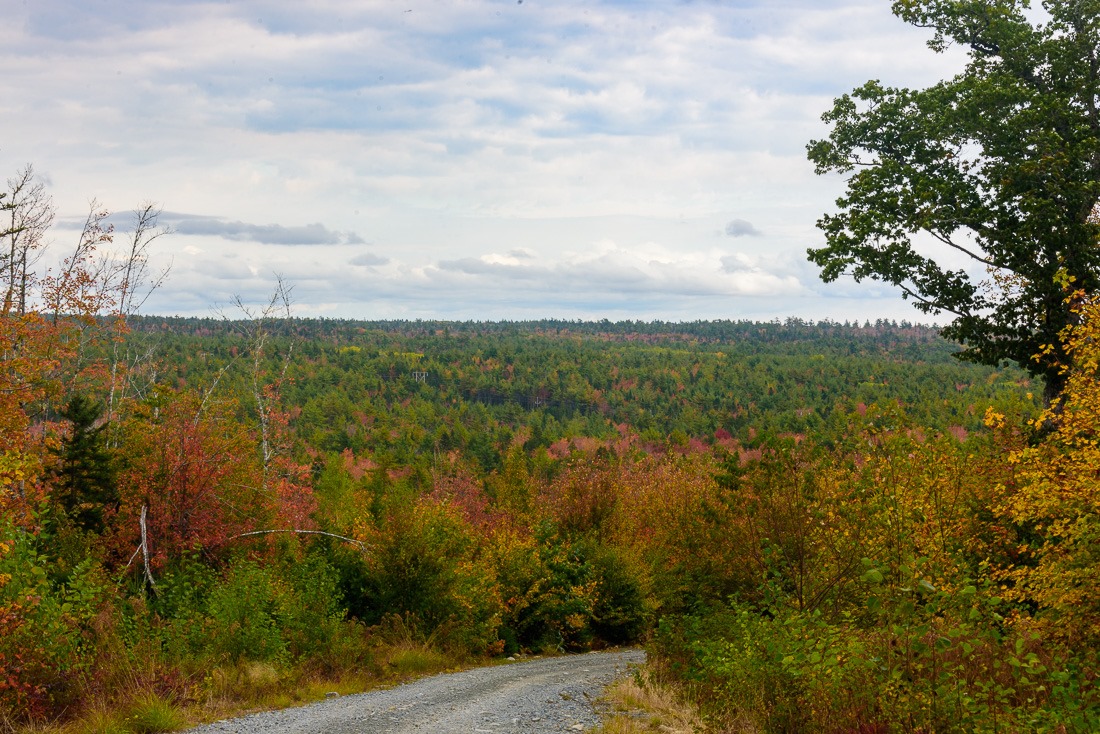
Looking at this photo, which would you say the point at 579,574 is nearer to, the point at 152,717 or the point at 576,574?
the point at 576,574

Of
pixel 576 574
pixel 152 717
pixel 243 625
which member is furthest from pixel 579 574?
pixel 152 717

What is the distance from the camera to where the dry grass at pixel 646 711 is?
35.0 feet

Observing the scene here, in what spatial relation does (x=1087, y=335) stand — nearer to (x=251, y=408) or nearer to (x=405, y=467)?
(x=405, y=467)

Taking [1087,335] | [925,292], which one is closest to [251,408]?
[925,292]

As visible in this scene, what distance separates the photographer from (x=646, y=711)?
12.3m

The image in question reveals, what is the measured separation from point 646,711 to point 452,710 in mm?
3075

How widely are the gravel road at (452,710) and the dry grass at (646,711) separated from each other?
47cm

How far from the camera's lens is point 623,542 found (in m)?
32.8

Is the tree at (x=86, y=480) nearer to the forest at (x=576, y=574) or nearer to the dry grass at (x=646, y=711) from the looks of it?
the forest at (x=576, y=574)

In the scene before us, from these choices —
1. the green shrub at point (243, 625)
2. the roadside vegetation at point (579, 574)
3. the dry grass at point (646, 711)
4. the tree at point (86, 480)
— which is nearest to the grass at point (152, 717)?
the roadside vegetation at point (579, 574)

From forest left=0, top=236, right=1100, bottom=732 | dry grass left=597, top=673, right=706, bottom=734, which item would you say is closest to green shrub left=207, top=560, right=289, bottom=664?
forest left=0, top=236, right=1100, bottom=732

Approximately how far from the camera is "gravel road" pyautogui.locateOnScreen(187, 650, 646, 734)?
35.5 ft

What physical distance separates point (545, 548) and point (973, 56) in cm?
2068

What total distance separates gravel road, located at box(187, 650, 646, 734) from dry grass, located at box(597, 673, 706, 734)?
1.54 ft
